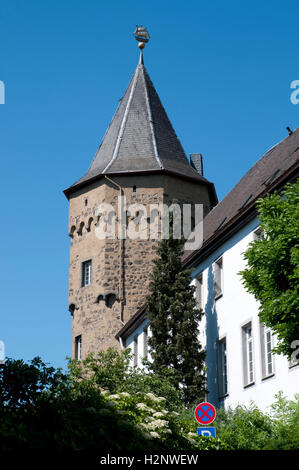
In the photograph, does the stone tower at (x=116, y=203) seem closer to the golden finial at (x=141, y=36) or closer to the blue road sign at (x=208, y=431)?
the golden finial at (x=141, y=36)

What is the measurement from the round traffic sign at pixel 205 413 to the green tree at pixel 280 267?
3082 mm

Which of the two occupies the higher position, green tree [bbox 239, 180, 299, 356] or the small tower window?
the small tower window

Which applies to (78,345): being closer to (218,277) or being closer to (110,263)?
(110,263)

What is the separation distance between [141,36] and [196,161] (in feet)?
29.0

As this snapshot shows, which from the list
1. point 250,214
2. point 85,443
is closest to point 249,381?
point 250,214

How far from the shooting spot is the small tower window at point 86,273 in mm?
43062

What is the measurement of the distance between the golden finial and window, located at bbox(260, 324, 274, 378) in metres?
28.0

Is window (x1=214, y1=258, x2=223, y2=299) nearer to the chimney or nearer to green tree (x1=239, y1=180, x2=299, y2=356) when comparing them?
green tree (x1=239, y1=180, x2=299, y2=356)

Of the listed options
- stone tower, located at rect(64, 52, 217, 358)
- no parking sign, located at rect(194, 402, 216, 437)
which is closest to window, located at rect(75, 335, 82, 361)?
stone tower, located at rect(64, 52, 217, 358)

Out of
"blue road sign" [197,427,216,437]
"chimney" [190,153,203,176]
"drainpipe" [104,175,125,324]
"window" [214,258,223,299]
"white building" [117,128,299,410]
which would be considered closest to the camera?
"blue road sign" [197,427,216,437]

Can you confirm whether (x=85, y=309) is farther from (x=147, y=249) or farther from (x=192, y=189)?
(x=192, y=189)

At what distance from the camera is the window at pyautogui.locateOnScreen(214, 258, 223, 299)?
1200 inches

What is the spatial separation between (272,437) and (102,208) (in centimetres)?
2293

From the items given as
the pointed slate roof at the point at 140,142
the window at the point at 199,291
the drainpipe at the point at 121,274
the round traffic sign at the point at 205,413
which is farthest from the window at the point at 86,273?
the round traffic sign at the point at 205,413
